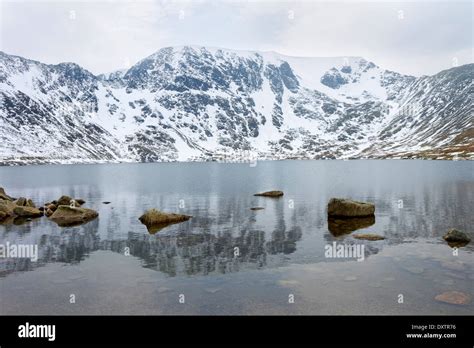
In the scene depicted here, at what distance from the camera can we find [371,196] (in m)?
71.4

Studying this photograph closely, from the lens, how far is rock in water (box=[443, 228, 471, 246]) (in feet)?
114

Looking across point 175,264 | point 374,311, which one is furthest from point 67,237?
point 374,311

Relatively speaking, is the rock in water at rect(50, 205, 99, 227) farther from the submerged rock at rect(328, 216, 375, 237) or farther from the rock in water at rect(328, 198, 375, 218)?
the rock in water at rect(328, 198, 375, 218)

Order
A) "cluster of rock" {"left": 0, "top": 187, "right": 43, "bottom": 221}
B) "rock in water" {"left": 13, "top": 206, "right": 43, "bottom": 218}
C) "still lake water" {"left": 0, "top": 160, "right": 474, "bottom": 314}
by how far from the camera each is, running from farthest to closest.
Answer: "rock in water" {"left": 13, "top": 206, "right": 43, "bottom": 218} < "cluster of rock" {"left": 0, "top": 187, "right": 43, "bottom": 221} < "still lake water" {"left": 0, "top": 160, "right": 474, "bottom": 314}

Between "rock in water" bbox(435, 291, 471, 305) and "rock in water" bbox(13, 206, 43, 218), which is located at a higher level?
"rock in water" bbox(13, 206, 43, 218)

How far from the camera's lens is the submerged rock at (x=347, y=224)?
133 ft

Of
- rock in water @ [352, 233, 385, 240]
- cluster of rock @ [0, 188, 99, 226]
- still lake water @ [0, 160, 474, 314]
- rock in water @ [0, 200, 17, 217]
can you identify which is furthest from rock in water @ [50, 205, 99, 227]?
rock in water @ [352, 233, 385, 240]

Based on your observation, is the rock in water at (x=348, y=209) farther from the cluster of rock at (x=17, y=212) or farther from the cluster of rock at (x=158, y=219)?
the cluster of rock at (x=17, y=212)

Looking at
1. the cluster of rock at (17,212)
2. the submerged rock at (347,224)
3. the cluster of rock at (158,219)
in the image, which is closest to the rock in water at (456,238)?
the submerged rock at (347,224)

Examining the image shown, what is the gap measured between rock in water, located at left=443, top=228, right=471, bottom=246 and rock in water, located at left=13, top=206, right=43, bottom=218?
159 feet

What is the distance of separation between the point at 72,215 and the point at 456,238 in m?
42.5
